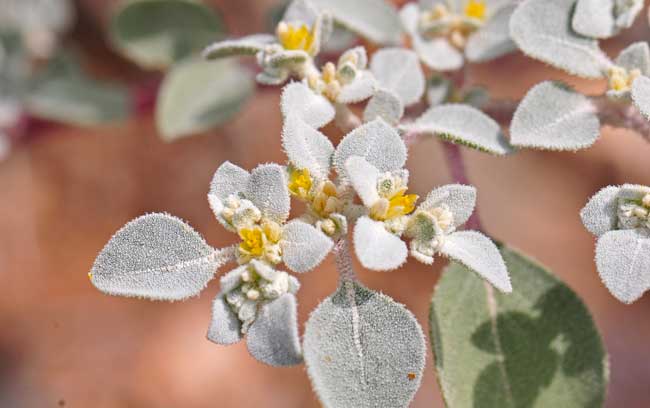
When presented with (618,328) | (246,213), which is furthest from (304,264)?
(618,328)

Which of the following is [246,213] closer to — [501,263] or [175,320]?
[501,263]

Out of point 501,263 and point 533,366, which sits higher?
point 501,263

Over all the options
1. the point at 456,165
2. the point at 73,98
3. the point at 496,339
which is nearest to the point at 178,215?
the point at 73,98

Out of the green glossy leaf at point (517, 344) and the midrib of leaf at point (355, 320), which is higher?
the midrib of leaf at point (355, 320)

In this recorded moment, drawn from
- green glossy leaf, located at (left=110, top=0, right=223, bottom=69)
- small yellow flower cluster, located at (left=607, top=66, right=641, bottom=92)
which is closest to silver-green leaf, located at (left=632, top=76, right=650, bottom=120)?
small yellow flower cluster, located at (left=607, top=66, right=641, bottom=92)

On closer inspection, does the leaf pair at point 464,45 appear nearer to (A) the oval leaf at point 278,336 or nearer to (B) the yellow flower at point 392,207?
(B) the yellow flower at point 392,207

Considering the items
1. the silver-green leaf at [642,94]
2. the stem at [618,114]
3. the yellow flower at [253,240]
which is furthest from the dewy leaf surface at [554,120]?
the yellow flower at [253,240]
